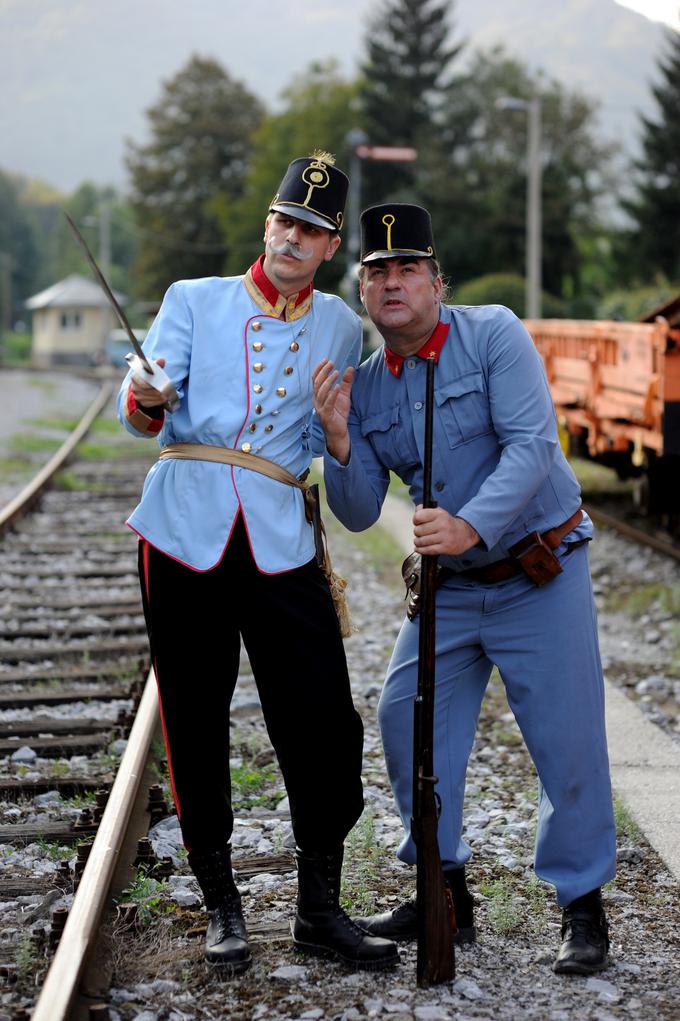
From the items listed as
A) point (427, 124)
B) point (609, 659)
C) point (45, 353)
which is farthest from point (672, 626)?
point (45, 353)

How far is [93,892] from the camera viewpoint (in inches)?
135

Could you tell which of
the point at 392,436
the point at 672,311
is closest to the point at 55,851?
the point at 392,436

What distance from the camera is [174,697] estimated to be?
3.42 m

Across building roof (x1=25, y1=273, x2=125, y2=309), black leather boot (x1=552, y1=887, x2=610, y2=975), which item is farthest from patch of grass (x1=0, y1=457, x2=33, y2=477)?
building roof (x1=25, y1=273, x2=125, y2=309)

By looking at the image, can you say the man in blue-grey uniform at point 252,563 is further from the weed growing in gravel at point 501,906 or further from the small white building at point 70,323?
the small white building at point 70,323

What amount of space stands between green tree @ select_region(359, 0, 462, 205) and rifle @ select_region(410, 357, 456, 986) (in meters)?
58.0

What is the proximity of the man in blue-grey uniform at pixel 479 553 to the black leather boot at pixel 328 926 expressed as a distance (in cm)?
19

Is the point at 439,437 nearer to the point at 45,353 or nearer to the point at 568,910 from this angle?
the point at 568,910

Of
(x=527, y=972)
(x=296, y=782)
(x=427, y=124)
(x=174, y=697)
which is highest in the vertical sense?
(x=427, y=124)

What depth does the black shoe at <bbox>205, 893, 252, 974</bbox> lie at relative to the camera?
330cm

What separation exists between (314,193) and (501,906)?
2065 mm

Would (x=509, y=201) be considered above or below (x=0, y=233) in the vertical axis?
below

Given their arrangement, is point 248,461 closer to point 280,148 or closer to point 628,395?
point 628,395

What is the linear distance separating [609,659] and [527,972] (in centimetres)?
417
